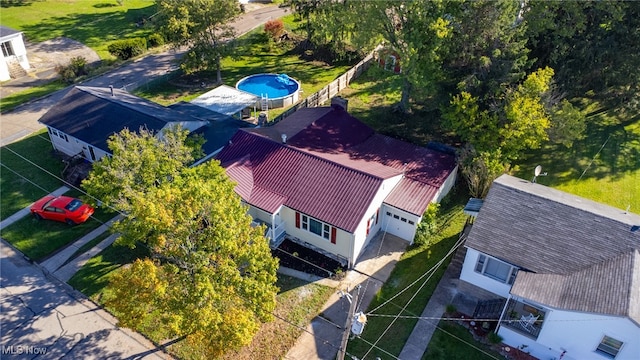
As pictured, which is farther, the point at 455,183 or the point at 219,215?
the point at 455,183

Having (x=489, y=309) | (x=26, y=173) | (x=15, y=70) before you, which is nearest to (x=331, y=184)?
(x=489, y=309)

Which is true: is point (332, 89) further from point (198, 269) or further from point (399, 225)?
point (198, 269)

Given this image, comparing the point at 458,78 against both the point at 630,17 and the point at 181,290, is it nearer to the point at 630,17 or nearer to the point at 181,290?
the point at 630,17

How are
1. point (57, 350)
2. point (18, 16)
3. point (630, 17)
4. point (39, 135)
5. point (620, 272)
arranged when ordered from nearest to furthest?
point (620, 272)
point (57, 350)
point (630, 17)
point (39, 135)
point (18, 16)

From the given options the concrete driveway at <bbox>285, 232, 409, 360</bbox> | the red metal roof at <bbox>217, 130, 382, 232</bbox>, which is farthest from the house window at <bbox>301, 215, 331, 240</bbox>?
the concrete driveway at <bbox>285, 232, 409, 360</bbox>

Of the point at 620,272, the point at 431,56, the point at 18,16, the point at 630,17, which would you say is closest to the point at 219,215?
the point at 620,272

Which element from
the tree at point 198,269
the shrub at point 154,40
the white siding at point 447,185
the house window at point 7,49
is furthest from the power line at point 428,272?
the house window at point 7,49

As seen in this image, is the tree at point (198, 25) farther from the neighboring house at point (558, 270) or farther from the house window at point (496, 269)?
the house window at point (496, 269)
